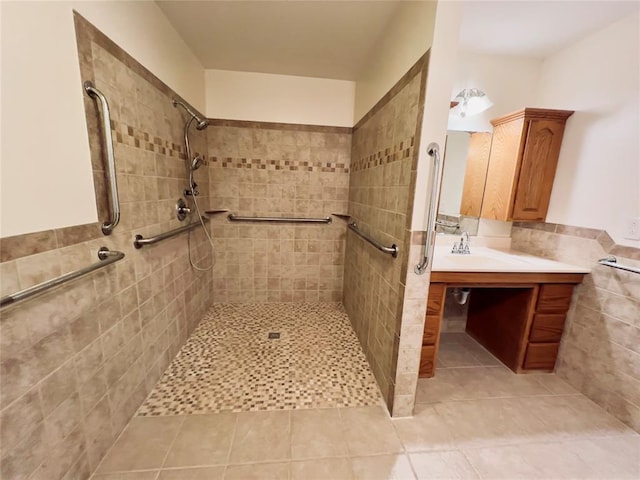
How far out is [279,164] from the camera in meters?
2.64

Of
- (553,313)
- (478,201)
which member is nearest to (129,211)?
(478,201)

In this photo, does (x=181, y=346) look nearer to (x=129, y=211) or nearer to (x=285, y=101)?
(x=129, y=211)

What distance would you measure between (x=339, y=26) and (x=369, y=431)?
8.22ft

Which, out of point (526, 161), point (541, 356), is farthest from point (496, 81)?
point (541, 356)

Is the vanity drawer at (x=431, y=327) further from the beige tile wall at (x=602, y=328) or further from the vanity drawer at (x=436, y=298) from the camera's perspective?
the beige tile wall at (x=602, y=328)

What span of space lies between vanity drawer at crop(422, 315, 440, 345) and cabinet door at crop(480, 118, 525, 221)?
107 centimetres

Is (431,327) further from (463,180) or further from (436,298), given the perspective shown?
(463,180)

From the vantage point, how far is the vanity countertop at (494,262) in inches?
65.8

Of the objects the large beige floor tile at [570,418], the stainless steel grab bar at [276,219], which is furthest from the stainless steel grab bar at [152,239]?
the large beige floor tile at [570,418]

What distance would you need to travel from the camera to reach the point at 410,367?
1.47 m

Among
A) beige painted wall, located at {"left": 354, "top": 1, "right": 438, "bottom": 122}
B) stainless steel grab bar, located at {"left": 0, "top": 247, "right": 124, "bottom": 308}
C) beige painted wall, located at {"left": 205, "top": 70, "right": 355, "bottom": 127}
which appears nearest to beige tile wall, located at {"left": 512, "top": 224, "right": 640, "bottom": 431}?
beige painted wall, located at {"left": 354, "top": 1, "right": 438, "bottom": 122}

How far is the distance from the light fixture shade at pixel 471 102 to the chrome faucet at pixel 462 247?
1.00 meters

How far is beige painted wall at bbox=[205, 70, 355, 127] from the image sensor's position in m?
2.46

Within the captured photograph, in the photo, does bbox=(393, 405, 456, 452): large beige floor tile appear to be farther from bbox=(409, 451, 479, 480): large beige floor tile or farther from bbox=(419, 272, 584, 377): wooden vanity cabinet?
bbox=(419, 272, 584, 377): wooden vanity cabinet
